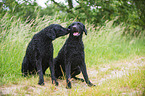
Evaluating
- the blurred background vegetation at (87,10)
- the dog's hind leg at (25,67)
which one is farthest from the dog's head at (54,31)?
the blurred background vegetation at (87,10)

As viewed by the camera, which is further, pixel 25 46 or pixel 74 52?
pixel 25 46

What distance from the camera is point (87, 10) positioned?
8.49 metres

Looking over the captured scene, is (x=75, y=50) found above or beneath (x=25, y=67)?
above

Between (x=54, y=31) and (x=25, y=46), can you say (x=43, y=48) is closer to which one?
(x=54, y=31)

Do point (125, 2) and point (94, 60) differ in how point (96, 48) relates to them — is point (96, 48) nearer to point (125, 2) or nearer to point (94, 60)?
point (94, 60)

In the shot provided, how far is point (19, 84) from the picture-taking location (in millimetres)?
3162

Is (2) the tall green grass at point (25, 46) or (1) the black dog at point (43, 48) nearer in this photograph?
(1) the black dog at point (43, 48)

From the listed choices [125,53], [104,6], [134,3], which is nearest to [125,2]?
[134,3]

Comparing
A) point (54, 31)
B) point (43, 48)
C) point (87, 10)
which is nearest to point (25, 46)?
point (43, 48)

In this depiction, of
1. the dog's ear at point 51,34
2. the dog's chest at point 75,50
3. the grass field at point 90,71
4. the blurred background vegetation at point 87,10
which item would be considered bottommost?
the grass field at point 90,71

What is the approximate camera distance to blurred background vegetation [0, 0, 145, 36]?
8188 mm

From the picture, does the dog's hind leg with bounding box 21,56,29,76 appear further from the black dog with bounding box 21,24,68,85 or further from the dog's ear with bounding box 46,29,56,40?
the dog's ear with bounding box 46,29,56,40

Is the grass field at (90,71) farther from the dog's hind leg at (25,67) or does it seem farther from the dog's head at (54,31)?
the dog's head at (54,31)

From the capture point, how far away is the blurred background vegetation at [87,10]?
819 cm
